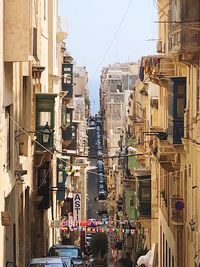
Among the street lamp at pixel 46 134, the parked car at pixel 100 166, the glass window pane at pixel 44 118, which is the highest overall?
the glass window pane at pixel 44 118

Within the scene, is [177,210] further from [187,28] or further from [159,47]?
[159,47]

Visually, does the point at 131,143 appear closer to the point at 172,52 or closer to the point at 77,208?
the point at 77,208

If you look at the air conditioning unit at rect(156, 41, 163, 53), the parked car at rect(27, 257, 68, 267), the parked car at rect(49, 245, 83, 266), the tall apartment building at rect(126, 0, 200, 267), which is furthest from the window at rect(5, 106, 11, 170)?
the air conditioning unit at rect(156, 41, 163, 53)

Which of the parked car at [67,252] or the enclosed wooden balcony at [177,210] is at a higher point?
the enclosed wooden balcony at [177,210]

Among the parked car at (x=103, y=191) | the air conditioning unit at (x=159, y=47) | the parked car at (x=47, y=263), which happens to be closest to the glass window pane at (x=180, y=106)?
the parked car at (x=47, y=263)

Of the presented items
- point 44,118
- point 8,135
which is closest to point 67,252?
point 44,118

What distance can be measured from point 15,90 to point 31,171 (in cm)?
604

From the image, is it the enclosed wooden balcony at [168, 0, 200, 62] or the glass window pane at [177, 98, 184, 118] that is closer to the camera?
the enclosed wooden balcony at [168, 0, 200, 62]

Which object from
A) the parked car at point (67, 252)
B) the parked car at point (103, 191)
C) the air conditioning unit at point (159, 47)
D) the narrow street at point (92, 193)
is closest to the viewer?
the parked car at point (67, 252)

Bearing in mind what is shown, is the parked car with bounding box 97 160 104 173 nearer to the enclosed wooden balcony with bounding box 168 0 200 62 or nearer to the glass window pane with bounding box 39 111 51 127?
the glass window pane with bounding box 39 111 51 127

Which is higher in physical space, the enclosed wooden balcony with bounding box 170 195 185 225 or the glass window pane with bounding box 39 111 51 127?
the glass window pane with bounding box 39 111 51 127

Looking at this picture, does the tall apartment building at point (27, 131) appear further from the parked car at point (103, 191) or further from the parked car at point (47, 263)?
the parked car at point (103, 191)

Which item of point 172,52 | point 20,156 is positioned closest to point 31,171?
point 20,156

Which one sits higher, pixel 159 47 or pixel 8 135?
pixel 159 47
